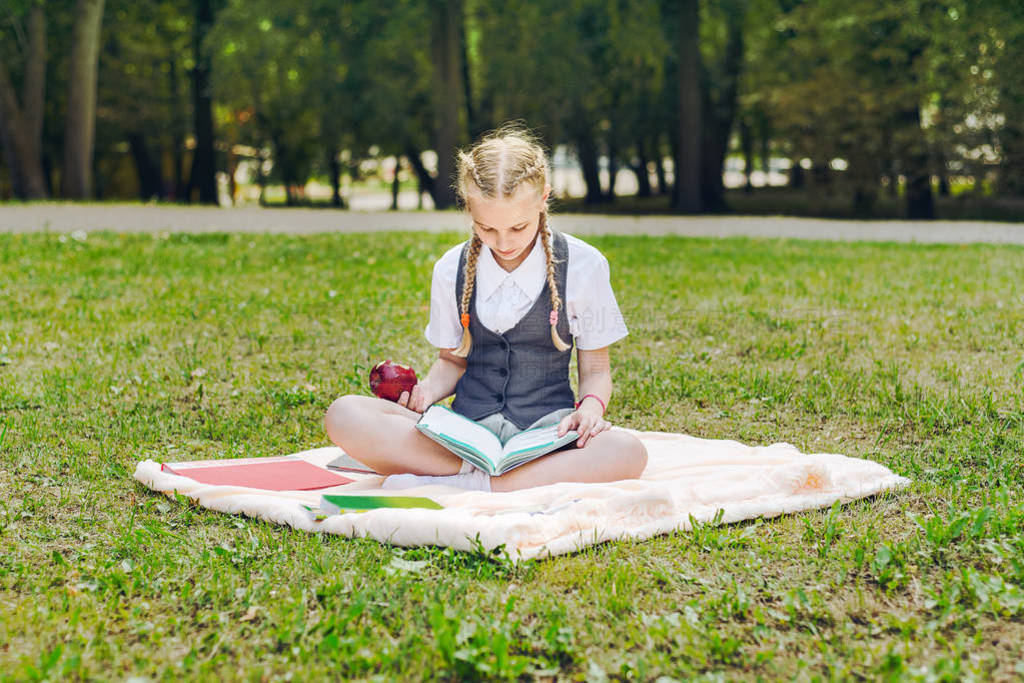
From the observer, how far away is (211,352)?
6.03 metres

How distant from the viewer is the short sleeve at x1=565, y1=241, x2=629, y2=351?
3789mm

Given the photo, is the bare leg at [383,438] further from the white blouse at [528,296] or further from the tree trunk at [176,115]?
the tree trunk at [176,115]

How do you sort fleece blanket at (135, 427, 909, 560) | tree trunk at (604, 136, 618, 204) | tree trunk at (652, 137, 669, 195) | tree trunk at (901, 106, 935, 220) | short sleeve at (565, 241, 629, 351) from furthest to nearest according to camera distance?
tree trunk at (652, 137, 669, 195) < tree trunk at (604, 136, 618, 204) < tree trunk at (901, 106, 935, 220) < short sleeve at (565, 241, 629, 351) < fleece blanket at (135, 427, 909, 560)

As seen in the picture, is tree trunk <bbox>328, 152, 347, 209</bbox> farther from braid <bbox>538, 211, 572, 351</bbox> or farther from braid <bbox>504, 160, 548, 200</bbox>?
braid <bbox>504, 160, 548, 200</bbox>

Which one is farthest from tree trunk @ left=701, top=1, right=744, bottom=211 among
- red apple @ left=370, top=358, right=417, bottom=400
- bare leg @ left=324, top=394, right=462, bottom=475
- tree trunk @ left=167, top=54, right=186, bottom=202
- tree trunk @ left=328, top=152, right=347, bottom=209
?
bare leg @ left=324, top=394, right=462, bottom=475

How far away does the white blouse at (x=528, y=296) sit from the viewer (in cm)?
375

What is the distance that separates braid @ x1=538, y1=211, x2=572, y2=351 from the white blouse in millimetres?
32

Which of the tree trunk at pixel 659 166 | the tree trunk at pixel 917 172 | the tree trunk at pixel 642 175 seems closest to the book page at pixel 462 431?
the tree trunk at pixel 917 172

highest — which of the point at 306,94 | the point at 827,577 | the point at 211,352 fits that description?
the point at 306,94

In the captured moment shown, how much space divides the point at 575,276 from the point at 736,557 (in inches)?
48.8

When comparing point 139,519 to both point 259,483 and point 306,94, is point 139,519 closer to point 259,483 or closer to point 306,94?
point 259,483

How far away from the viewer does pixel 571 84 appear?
2388cm

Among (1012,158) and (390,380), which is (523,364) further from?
(1012,158)

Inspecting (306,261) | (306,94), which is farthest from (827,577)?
(306,94)
